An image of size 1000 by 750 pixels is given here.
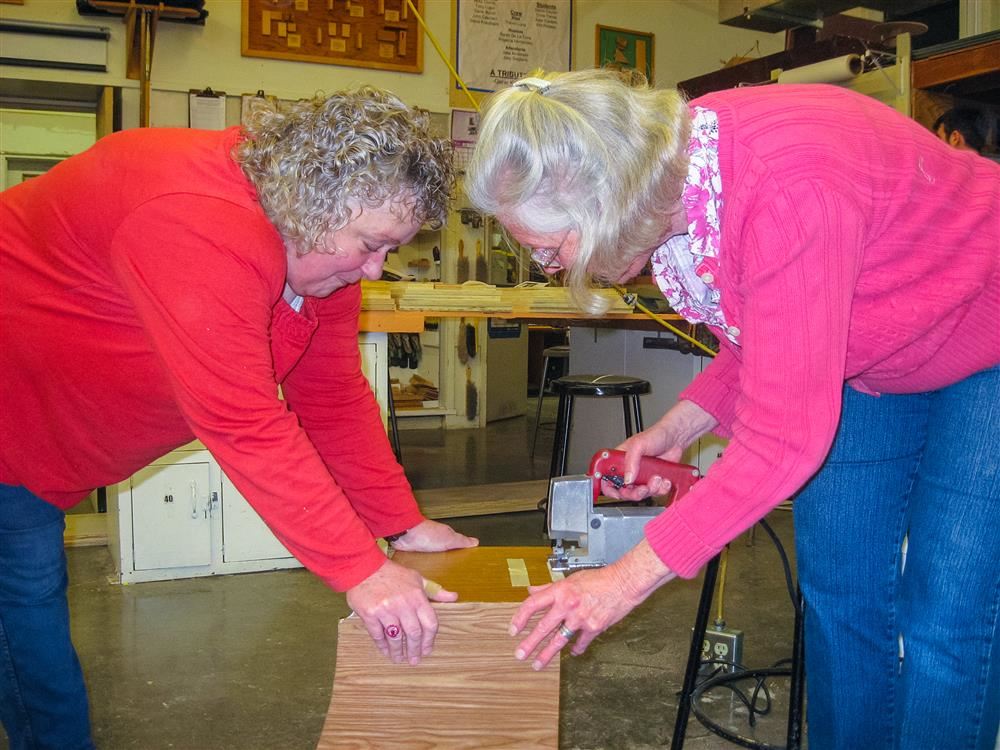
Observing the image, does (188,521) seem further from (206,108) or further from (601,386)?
(206,108)

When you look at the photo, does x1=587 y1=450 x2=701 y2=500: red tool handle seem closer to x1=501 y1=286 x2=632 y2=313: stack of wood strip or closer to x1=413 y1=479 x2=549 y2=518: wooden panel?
x1=501 y1=286 x2=632 y2=313: stack of wood strip

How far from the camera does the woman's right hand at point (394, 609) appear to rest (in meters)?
1.12

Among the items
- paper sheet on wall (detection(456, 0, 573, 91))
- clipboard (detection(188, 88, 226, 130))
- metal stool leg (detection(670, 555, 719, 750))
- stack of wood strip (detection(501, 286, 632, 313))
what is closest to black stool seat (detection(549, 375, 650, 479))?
stack of wood strip (detection(501, 286, 632, 313))

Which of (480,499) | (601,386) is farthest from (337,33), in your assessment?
(601,386)

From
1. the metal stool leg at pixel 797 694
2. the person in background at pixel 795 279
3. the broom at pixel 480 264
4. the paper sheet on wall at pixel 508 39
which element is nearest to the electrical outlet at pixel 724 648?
Result: the metal stool leg at pixel 797 694

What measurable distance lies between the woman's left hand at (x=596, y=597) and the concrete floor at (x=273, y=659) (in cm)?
101

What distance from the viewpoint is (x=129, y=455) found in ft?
4.57

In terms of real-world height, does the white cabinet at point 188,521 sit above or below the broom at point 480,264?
below

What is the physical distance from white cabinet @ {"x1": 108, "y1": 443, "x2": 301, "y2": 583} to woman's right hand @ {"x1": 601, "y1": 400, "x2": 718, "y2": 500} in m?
1.89

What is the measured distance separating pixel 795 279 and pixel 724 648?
5.31 feet

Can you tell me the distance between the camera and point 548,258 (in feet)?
3.86

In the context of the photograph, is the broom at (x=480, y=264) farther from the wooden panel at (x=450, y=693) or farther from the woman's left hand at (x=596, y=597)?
the woman's left hand at (x=596, y=597)

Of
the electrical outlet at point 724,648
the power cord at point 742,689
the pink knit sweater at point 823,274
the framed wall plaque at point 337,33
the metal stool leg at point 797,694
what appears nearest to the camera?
the pink knit sweater at point 823,274

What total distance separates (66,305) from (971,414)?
3.93 ft
